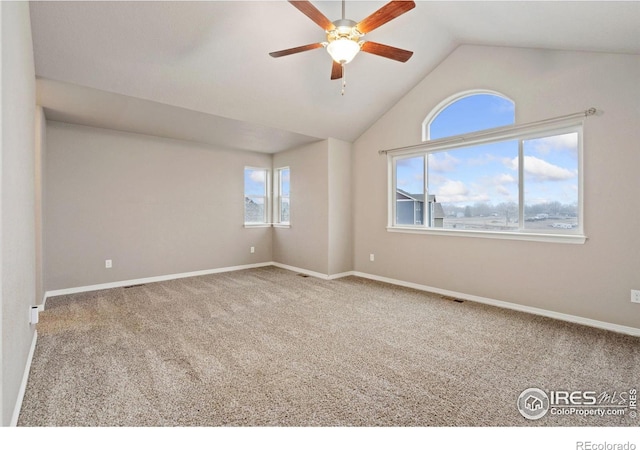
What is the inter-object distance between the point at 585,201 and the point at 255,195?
17.3 feet

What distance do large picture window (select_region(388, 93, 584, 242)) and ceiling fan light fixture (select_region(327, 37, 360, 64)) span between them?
2.26 m

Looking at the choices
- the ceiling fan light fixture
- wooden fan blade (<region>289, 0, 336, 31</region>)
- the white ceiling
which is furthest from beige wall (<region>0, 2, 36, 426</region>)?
the ceiling fan light fixture

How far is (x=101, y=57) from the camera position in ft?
9.42

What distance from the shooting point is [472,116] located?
4.04 metres

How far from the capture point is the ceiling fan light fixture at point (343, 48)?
2.44m

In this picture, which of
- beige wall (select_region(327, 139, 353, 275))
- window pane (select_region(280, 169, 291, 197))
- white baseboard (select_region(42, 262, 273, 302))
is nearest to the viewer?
white baseboard (select_region(42, 262, 273, 302))

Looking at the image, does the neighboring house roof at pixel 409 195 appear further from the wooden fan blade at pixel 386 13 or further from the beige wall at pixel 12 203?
Result: the beige wall at pixel 12 203

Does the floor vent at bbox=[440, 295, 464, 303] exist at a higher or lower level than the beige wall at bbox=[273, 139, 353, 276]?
lower

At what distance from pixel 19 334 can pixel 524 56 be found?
5253 millimetres

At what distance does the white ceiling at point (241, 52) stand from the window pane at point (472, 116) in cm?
64

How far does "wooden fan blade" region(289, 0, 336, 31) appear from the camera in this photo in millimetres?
2074

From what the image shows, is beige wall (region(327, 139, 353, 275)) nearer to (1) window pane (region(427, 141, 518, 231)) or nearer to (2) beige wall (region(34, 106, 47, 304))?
(1) window pane (region(427, 141, 518, 231))

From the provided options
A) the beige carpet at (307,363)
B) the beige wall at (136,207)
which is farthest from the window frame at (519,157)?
the beige wall at (136,207)
